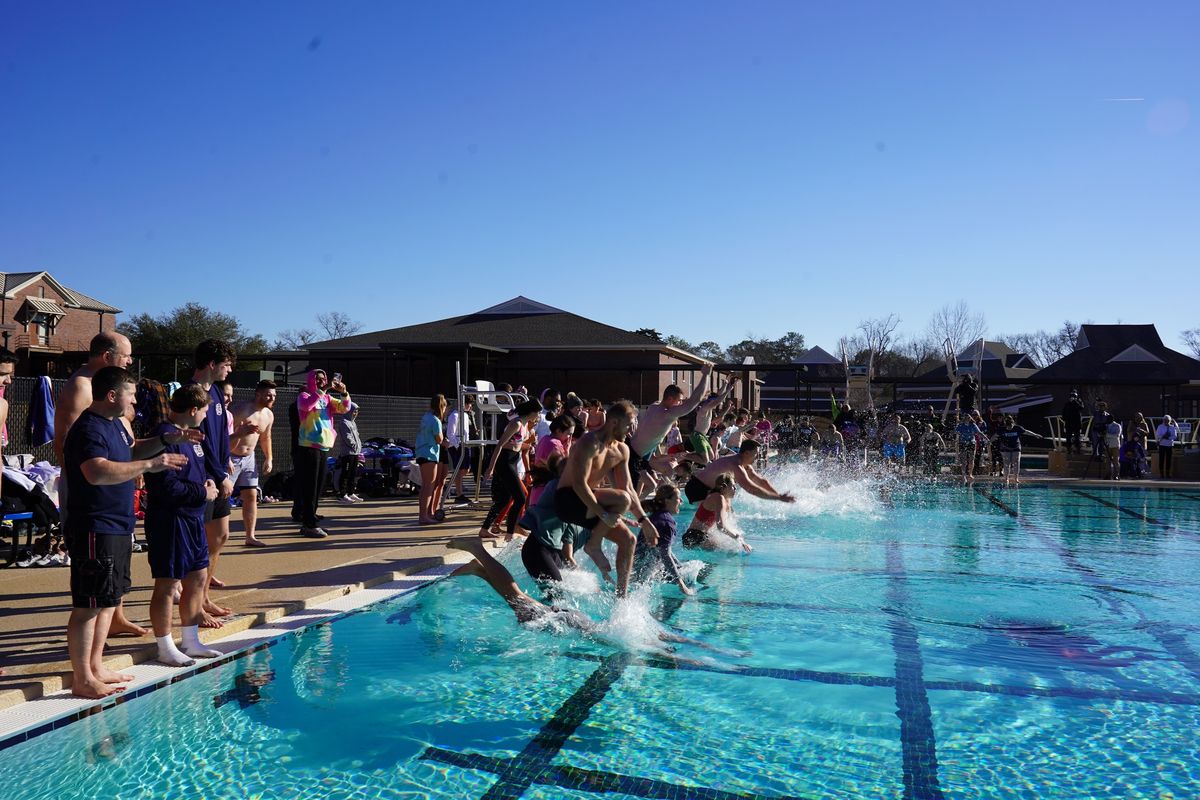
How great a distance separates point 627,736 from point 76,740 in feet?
8.11

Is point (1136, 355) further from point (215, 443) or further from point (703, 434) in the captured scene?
point (215, 443)

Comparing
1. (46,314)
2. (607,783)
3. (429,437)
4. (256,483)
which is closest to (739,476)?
(429,437)

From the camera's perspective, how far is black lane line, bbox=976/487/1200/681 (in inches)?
230

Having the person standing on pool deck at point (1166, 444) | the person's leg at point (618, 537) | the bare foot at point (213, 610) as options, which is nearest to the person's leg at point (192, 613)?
the bare foot at point (213, 610)

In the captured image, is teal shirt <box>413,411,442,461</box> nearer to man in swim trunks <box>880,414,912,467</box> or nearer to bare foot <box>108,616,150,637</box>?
bare foot <box>108,616,150,637</box>

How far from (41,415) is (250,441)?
5.92 feet

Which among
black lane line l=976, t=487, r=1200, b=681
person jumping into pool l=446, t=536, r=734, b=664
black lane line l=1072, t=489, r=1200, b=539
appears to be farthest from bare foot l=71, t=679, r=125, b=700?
black lane line l=1072, t=489, r=1200, b=539

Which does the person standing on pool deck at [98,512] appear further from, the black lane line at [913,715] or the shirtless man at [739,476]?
the shirtless man at [739,476]

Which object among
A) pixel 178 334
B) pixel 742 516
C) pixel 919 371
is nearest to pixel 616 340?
pixel 742 516

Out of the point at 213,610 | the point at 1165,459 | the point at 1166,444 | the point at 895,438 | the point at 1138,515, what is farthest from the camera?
the point at 1165,459

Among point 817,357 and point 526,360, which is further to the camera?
point 817,357

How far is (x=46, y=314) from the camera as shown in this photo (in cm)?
4688

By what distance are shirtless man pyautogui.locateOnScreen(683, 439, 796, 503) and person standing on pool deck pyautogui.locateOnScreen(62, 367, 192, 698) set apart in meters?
5.94

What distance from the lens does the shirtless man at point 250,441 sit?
7004 millimetres
